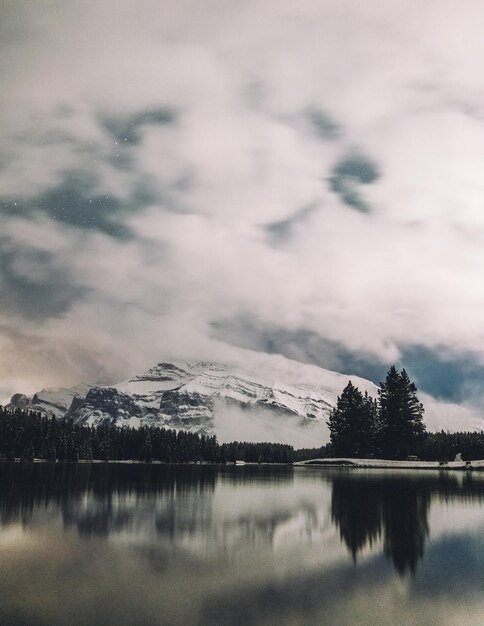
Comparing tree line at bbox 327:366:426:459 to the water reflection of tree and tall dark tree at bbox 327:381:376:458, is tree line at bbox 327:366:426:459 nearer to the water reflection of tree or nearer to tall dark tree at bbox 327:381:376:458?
tall dark tree at bbox 327:381:376:458

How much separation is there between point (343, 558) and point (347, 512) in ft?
35.3

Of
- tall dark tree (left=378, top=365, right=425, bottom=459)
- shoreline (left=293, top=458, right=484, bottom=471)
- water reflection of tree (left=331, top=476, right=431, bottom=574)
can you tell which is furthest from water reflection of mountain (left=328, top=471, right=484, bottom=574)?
tall dark tree (left=378, top=365, right=425, bottom=459)

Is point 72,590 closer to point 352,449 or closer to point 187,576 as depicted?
point 187,576

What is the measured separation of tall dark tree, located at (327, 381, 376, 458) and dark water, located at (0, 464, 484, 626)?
8659cm

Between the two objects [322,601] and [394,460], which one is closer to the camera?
[322,601]

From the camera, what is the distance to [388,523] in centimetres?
2234

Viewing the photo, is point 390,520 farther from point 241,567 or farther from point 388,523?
point 241,567

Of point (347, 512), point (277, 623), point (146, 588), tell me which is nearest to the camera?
point (277, 623)

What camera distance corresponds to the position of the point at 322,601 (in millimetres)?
11852

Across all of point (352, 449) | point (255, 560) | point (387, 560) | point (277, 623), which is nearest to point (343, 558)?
point (387, 560)

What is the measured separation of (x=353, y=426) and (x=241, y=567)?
102175 millimetres

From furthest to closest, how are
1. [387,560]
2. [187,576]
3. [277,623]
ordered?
1. [387,560]
2. [187,576]
3. [277,623]

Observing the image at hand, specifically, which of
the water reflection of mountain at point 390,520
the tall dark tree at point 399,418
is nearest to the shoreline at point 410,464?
Result: the tall dark tree at point 399,418

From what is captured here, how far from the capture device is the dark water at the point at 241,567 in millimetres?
11094
